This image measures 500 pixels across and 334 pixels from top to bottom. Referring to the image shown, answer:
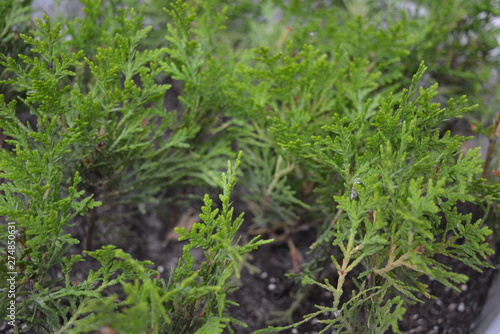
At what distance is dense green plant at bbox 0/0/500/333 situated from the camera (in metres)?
1.23

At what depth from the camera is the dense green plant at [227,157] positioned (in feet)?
4.04

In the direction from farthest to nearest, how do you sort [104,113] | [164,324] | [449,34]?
[449,34]
[104,113]
[164,324]

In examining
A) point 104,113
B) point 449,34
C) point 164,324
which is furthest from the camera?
point 449,34

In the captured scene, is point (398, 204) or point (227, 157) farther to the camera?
point (227, 157)

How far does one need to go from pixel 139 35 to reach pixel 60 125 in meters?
0.40

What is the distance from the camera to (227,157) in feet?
6.34

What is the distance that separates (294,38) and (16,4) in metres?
1.15

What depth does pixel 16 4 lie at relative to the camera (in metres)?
1.78

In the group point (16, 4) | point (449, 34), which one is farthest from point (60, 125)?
point (449, 34)

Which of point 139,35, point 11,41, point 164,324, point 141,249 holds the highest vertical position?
point 139,35

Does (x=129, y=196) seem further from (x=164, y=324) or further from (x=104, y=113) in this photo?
(x=164, y=324)

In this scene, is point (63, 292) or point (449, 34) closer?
point (63, 292)

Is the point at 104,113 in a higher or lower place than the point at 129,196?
higher

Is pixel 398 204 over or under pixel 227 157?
over
